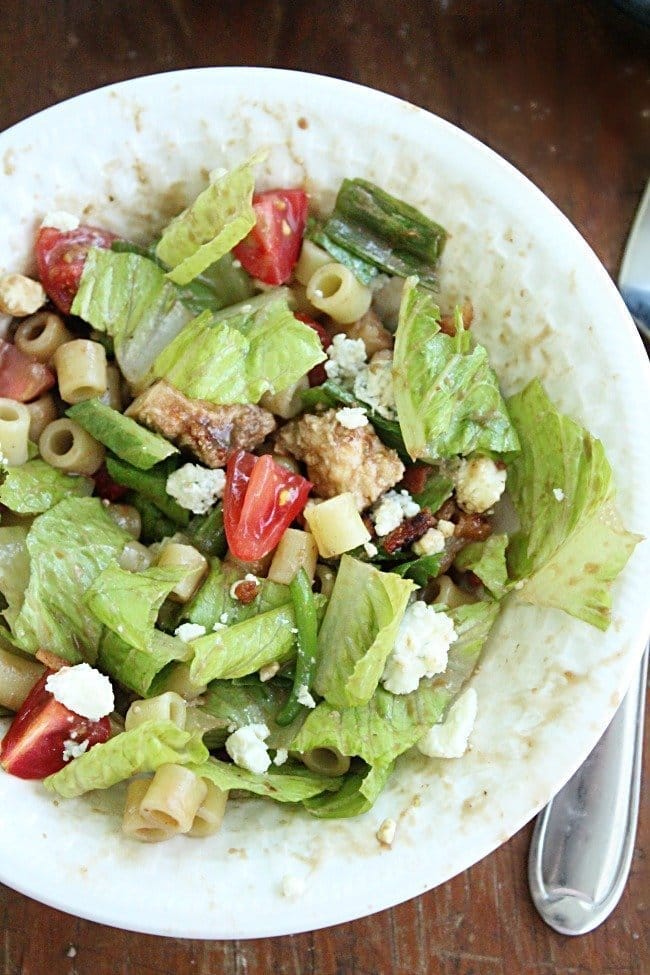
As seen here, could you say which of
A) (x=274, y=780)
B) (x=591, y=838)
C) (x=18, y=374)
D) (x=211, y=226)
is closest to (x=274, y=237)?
(x=211, y=226)

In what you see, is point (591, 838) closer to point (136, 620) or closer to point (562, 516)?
point (562, 516)

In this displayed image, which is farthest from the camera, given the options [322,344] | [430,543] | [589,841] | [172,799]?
[589,841]

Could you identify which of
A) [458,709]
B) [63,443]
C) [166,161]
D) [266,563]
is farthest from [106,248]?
[458,709]

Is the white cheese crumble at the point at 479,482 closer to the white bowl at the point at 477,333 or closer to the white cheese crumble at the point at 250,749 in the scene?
the white bowl at the point at 477,333

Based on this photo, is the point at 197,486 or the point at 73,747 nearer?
the point at 73,747

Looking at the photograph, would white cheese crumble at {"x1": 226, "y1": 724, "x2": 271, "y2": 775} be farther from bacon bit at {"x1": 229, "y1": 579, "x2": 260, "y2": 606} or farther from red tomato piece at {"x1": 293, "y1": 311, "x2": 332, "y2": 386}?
red tomato piece at {"x1": 293, "y1": 311, "x2": 332, "y2": 386}
